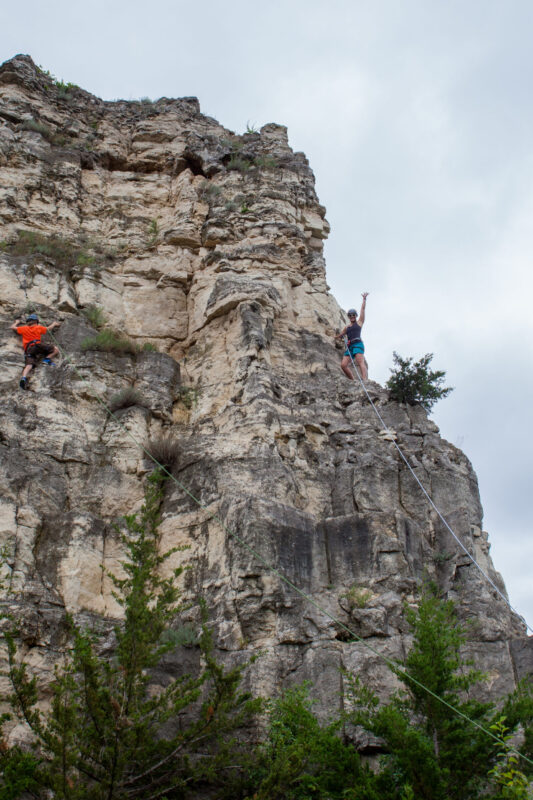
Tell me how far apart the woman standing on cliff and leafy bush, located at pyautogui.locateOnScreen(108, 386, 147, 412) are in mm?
4117

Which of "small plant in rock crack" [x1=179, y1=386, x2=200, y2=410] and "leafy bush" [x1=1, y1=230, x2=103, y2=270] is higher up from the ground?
"leafy bush" [x1=1, y1=230, x2=103, y2=270]

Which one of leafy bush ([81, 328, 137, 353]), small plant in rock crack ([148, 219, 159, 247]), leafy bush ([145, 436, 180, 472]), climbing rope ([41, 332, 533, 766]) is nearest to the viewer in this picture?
climbing rope ([41, 332, 533, 766])

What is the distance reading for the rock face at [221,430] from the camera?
995cm

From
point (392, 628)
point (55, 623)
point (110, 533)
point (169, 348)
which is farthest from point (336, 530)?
point (169, 348)

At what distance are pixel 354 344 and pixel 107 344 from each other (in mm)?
4894

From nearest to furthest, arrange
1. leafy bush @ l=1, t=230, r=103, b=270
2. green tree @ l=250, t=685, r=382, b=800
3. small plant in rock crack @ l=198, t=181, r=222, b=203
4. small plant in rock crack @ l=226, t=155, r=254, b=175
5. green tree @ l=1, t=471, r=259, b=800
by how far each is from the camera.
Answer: green tree @ l=1, t=471, r=259, b=800, green tree @ l=250, t=685, r=382, b=800, leafy bush @ l=1, t=230, r=103, b=270, small plant in rock crack @ l=198, t=181, r=222, b=203, small plant in rock crack @ l=226, t=155, r=254, b=175

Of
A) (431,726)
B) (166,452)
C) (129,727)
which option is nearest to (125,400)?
(166,452)

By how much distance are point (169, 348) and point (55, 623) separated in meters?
6.85

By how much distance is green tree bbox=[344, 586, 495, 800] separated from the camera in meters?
7.58

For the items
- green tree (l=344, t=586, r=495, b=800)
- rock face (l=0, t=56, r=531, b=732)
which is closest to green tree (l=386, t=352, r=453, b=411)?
rock face (l=0, t=56, r=531, b=732)

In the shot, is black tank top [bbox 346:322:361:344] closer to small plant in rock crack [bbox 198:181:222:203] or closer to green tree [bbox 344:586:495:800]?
small plant in rock crack [bbox 198:181:222:203]

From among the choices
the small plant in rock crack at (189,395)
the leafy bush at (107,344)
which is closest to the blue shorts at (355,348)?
the small plant in rock crack at (189,395)

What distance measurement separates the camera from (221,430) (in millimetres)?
12383

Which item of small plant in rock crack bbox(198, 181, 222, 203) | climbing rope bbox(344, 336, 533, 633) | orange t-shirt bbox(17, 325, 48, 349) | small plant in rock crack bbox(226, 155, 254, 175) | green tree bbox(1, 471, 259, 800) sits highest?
small plant in rock crack bbox(226, 155, 254, 175)
